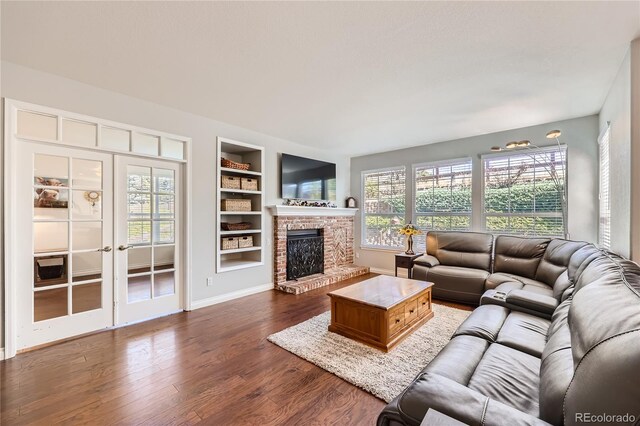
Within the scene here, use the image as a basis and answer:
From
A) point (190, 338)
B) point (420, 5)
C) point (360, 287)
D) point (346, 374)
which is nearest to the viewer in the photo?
point (420, 5)

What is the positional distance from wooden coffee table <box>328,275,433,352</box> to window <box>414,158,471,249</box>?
2.16m

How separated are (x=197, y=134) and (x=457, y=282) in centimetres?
413

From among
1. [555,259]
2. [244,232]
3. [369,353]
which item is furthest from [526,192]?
[244,232]

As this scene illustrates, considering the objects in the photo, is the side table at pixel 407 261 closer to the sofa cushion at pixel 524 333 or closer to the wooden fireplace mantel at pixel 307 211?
the wooden fireplace mantel at pixel 307 211

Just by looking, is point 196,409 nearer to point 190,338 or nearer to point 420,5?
point 190,338

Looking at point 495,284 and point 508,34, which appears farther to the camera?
point 495,284

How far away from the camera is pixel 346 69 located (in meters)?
2.49

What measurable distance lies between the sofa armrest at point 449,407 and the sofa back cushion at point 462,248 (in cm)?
358

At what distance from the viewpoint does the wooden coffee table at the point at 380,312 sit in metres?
2.56

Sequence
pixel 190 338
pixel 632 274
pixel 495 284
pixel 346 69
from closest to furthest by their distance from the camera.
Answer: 1. pixel 632 274
2. pixel 346 69
3. pixel 190 338
4. pixel 495 284

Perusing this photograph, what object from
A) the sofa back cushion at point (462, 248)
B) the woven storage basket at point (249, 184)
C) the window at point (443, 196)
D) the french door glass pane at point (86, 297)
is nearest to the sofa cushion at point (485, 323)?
the sofa back cushion at point (462, 248)

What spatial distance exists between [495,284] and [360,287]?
Result: 1.83 meters

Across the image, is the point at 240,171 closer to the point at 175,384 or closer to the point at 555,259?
the point at 175,384

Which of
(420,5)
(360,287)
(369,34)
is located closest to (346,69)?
(369,34)
